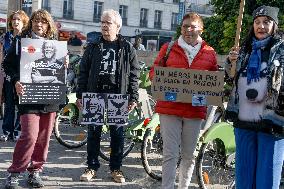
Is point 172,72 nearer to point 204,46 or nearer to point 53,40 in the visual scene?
point 204,46

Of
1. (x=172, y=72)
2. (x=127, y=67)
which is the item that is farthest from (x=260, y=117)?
(x=127, y=67)

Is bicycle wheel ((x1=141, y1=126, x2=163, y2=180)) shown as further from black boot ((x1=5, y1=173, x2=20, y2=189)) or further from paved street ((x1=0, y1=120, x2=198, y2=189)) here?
black boot ((x1=5, y1=173, x2=20, y2=189))

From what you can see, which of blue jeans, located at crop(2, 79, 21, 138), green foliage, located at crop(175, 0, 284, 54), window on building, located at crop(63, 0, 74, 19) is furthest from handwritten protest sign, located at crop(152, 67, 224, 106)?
window on building, located at crop(63, 0, 74, 19)

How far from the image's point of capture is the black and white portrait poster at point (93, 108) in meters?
6.11

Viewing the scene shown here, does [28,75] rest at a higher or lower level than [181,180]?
higher

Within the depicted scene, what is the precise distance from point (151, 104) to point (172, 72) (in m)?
3.04

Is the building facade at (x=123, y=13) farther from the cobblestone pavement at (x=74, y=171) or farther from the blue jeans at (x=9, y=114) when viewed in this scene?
the cobblestone pavement at (x=74, y=171)

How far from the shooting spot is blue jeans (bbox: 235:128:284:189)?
420cm

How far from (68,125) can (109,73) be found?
245cm

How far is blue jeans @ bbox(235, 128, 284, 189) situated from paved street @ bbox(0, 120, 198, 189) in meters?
1.91

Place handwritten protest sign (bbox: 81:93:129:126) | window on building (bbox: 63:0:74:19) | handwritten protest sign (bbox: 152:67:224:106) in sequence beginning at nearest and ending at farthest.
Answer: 1. handwritten protest sign (bbox: 152:67:224:106)
2. handwritten protest sign (bbox: 81:93:129:126)
3. window on building (bbox: 63:0:74:19)

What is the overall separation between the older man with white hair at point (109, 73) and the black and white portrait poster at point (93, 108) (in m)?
0.08

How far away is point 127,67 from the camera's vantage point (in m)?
6.15

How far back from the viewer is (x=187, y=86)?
510 cm
